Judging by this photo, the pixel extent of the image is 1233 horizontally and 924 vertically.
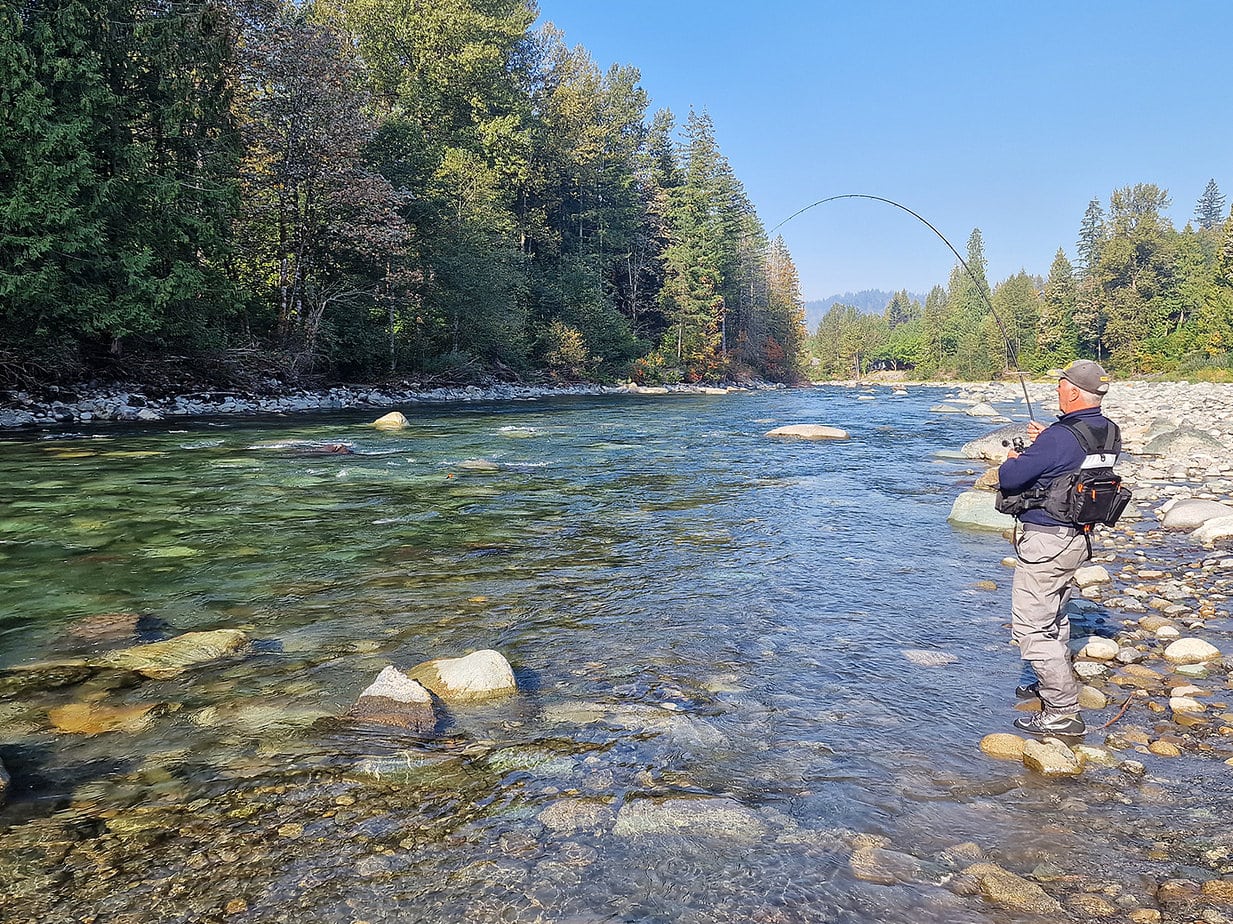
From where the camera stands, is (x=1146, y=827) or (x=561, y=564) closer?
(x=1146, y=827)

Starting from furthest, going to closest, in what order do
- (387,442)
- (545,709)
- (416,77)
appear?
(416,77) → (387,442) → (545,709)

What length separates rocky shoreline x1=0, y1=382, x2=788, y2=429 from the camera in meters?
16.5

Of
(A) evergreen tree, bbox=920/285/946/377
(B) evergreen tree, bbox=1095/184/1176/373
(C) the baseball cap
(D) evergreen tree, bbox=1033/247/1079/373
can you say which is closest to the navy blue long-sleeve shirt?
(C) the baseball cap

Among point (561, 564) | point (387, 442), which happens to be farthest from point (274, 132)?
point (561, 564)

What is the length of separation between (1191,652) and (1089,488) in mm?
1586

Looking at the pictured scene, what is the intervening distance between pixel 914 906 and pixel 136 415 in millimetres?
20292

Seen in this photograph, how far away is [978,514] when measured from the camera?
26.9 ft

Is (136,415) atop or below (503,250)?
below

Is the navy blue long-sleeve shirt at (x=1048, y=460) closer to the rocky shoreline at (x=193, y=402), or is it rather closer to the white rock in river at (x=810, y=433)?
the white rock in river at (x=810, y=433)

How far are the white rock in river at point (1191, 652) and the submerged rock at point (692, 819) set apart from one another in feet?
10.0

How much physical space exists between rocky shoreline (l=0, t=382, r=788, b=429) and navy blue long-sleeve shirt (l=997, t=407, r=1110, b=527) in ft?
59.7

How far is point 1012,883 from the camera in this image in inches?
99.3

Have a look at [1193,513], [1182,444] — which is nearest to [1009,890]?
[1193,513]

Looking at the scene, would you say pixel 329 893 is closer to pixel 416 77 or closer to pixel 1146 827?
pixel 1146 827
